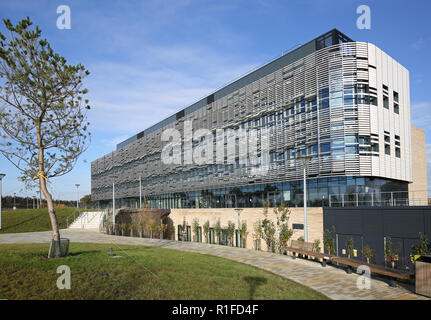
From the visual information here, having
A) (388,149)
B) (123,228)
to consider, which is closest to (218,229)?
(123,228)

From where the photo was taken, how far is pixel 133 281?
35.3 ft

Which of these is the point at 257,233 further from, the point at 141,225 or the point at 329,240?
the point at 141,225

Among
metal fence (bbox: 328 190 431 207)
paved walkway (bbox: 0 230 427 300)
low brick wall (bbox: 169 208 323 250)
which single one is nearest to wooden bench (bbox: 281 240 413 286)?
paved walkway (bbox: 0 230 427 300)

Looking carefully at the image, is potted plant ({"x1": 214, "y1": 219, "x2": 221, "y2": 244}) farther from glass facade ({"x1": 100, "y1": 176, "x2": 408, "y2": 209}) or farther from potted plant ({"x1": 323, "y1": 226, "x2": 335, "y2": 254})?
potted plant ({"x1": 323, "y1": 226, "x2": 335, "y2": 254})

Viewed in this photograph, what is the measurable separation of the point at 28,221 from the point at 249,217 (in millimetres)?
38942

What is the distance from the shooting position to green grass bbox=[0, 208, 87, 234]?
4578 cm

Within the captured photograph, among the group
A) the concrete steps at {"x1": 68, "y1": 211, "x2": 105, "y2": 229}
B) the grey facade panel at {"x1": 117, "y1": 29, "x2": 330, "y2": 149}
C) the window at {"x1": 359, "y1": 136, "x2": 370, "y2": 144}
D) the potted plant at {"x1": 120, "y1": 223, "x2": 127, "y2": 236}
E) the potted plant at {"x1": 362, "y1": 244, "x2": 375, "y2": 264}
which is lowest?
the concrete steps at {"x1": 68, "y1": 211, "x2": 105, "y2": 229}

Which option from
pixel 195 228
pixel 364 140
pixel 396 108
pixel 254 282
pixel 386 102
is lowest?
pixel 195 228

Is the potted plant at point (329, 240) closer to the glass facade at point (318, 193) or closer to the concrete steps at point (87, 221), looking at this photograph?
the glass facade at point (318, 193)

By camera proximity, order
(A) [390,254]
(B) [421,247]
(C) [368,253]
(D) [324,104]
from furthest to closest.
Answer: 1. (D) [324,104]
2. (C) [368,253]
3. (A) [390,254]
4. (B) [421,247]

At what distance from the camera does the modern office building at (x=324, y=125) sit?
24.8 meters

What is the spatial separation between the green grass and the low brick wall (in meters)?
21.0

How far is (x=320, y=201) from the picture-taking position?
80.9ft

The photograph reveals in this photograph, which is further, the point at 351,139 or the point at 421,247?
the point at 351,139
